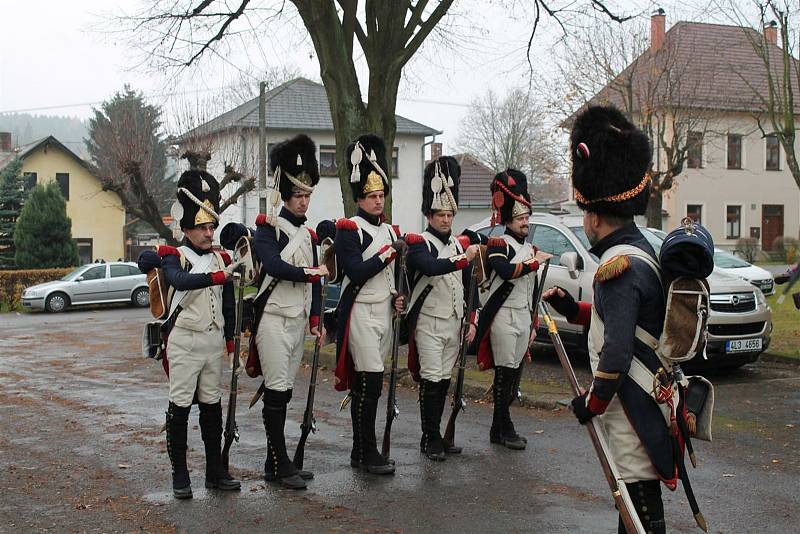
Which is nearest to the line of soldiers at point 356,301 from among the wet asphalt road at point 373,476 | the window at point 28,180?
the wet asphalt road at point 373,476

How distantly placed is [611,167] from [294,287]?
317 cm

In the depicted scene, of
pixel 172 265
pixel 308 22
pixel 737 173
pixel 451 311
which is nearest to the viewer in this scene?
pixel 172 265

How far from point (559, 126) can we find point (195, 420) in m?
24.9

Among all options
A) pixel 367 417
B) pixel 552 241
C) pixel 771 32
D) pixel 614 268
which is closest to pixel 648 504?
pixel 614 268

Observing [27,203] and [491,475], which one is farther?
[27,203]

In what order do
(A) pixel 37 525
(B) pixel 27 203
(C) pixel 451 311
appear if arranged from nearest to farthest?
(A) pixel 37 525, (C) pixel 451 311, (B) pixel 27 203

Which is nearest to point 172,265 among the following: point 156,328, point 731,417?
point 156,328

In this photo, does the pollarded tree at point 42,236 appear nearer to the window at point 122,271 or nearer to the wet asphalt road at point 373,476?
→ the window at point 122,271

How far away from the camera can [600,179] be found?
445cm

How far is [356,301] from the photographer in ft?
23.9

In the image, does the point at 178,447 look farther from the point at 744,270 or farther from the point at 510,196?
the point at 744,270

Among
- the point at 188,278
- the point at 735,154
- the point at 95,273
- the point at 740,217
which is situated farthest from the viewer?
the point at 740,217

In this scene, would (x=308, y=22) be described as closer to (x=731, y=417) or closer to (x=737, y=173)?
(x=731, y=417)

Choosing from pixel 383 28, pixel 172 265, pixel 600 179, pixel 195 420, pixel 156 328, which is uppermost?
pixel 383 28
